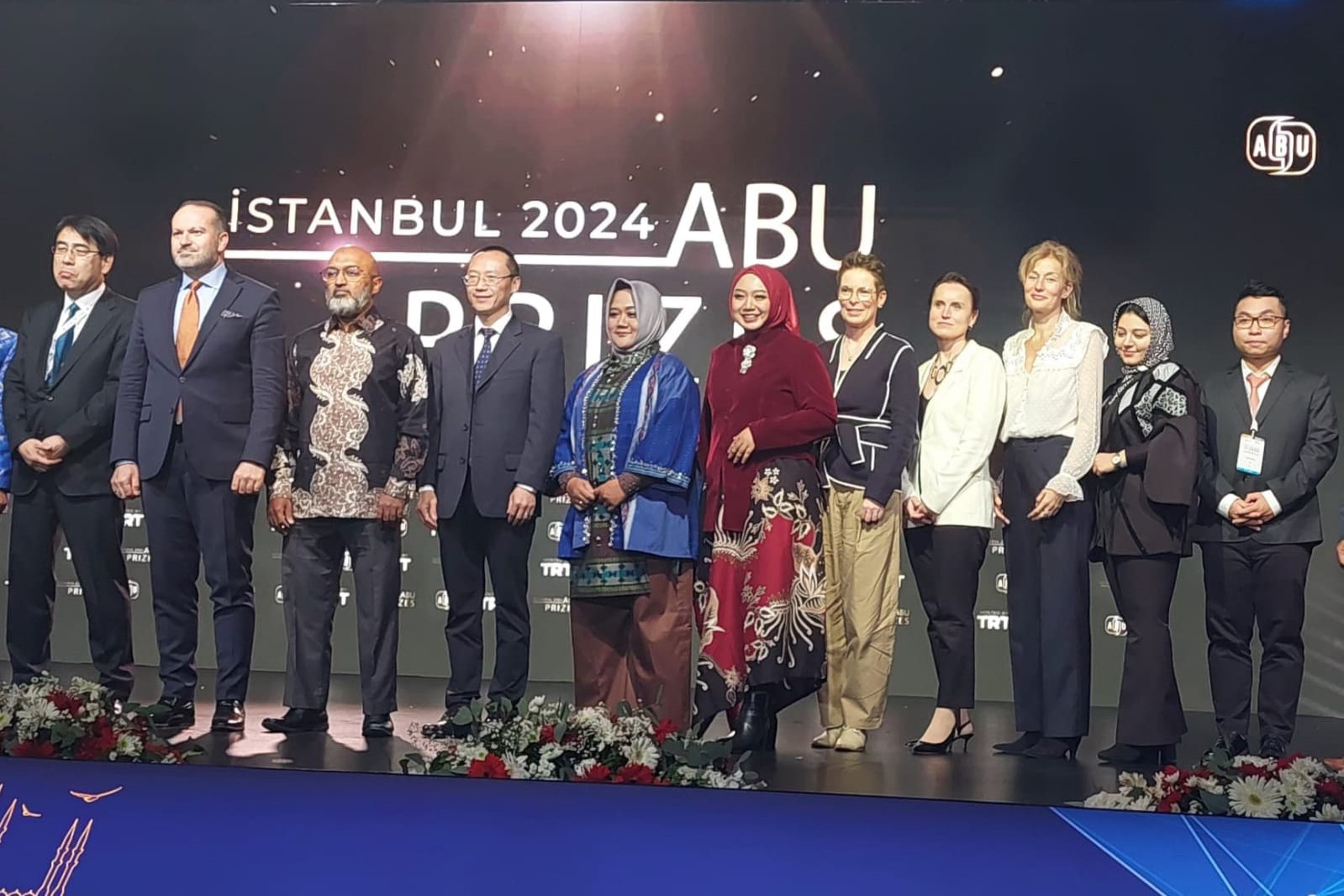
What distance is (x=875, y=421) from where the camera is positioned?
398cm

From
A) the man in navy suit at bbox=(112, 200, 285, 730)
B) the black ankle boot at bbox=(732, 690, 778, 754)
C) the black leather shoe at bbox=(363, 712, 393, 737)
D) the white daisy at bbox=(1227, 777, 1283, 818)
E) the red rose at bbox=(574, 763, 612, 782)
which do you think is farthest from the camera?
the man in navy suit at bbox=(112, 200, 285, 730)

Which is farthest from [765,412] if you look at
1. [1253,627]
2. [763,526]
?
[1253,627]

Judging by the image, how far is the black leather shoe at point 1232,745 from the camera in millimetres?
3826

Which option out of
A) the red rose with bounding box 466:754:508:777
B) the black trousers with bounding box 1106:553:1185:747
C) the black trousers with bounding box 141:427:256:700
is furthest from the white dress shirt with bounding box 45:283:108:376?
the black trousers with bounding box 1106:553:1185:747

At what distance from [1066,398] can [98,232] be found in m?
2.89

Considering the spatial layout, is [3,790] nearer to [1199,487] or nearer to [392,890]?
[392,890]

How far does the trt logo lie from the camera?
12.9 feet

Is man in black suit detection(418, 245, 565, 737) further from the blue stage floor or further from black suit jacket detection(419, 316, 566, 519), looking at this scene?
the blue stage floor

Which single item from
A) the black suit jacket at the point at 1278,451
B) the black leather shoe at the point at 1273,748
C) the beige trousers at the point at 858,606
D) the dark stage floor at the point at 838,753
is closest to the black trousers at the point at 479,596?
the dark stage floor at the point at 838,753

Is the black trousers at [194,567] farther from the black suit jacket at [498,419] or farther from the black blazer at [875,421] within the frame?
the black blazer at [875,421]

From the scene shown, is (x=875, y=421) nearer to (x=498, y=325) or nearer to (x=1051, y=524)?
(x=1051, y=524)

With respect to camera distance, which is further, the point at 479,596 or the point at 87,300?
the point at 87,300

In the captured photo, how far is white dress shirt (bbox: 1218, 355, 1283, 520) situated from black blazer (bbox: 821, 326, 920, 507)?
862 millimetres

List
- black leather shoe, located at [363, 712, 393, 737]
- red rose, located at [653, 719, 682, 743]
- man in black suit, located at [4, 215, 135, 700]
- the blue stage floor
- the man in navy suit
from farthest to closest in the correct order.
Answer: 1. man in black suit, located at [4, 215, 135, 700]
2. the man in navy suit
3. black leather shoe, located at [363, 712, 393, 737]
4. red rose, located at [653, 719, 682, 743]
5. the blue stage floor
